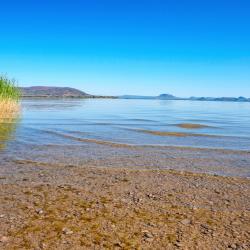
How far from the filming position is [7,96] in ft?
121

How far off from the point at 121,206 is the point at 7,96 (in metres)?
31.1

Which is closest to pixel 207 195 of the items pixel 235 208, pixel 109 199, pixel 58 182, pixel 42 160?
pixel 235 208

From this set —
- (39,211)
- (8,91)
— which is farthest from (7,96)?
(39,211)

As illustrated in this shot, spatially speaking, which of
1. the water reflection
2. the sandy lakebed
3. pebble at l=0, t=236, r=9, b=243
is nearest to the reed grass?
the water reflection

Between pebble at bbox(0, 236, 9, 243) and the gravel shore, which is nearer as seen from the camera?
pebble at bbox(0, 236, 9, 243)

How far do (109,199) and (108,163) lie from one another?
16.3ft

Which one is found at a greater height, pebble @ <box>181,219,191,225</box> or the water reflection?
pebble @ <box>181,219,191,225</box>

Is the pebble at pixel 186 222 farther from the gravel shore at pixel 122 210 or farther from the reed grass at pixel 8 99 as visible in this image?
the reed grass at pixel 8 99

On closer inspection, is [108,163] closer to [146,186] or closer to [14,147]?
[146,186]

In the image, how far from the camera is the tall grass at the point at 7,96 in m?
36.3

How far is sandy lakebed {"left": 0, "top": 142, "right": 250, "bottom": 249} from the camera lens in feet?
22.1

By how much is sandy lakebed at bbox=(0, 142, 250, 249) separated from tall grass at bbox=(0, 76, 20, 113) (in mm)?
23713

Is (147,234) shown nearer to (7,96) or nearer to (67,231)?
(67,231)

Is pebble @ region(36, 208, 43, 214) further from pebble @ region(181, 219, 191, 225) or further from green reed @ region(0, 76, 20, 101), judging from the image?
green reed @ region(0, 76, 20, 101)
